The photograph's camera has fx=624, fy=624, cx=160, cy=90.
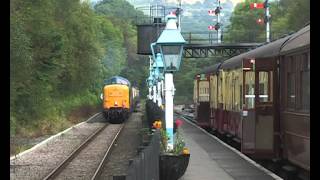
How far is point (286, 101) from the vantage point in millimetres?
13672

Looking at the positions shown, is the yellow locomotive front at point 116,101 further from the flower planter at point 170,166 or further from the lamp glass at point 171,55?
the flower planter at point 170,166

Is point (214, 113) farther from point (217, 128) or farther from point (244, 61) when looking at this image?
point (244, 61)

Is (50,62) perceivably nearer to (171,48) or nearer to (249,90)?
(249,90)

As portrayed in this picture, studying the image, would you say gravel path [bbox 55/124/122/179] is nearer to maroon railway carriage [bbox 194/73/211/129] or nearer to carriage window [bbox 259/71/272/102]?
carriage window [bbox 259/71/272/102]

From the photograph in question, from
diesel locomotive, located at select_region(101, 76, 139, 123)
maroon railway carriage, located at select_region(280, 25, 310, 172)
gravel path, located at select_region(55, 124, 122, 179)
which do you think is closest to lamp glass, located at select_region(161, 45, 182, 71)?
maroon railway carriage, located at select_region(280, 25, 310, 172)

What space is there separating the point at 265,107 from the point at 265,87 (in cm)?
51

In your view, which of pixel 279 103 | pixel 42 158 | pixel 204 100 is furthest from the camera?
pixel 204 100

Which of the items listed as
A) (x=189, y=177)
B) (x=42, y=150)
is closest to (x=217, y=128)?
(x=42, y=150)

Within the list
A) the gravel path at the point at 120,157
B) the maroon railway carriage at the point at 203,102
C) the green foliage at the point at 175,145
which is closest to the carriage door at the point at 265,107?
the green foliage at the point at 175,145

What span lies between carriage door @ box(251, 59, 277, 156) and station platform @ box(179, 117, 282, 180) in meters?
0.67

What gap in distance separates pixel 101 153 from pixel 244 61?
9.16m

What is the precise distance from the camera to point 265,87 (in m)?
14.7

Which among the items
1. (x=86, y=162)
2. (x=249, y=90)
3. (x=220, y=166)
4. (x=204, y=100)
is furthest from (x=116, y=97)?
(x=249, y=90)

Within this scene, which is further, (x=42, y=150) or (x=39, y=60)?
(x=39, y=60)
